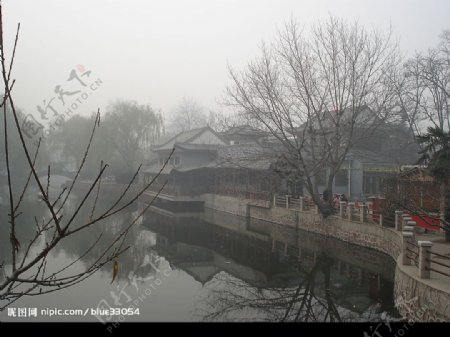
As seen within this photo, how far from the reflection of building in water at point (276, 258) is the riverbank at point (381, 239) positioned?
37 cm

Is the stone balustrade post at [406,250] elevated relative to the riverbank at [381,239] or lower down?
elevated

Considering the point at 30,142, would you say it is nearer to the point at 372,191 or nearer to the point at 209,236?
the point at 209,236

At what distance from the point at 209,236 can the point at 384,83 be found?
367 inches

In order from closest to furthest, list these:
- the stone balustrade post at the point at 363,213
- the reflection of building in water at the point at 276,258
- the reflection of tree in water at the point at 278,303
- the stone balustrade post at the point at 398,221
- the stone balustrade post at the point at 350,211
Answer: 1. the reflection of tree in water at the point at 278,303
2. the reflection of building in water at the point at 276,258
3. the stone balustrade post at the point at 398,221
4. the stone balustrade post at the point at 363,213
5. the stone balustrade post at the point at 350,211

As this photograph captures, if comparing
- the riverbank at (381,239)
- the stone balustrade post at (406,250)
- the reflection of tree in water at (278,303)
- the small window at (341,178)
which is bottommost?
the reflection of tree in water at (278,303)

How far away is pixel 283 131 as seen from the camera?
A: 1523 centimetres

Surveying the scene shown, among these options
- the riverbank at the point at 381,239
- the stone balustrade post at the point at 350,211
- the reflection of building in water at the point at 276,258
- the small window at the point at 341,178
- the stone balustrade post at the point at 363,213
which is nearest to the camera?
the riverbank at the point at 381,239

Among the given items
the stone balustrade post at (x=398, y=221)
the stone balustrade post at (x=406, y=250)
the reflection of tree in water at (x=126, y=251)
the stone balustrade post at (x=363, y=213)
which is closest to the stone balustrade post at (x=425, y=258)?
the stone balustrade post at (x=406, y=250)

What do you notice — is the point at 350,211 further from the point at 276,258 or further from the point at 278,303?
the point at 278,303

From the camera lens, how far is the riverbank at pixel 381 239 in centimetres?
621

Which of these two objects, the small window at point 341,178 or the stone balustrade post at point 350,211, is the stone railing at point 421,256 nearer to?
the stone balustrade post at point 350,211

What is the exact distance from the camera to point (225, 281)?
10.6 metres

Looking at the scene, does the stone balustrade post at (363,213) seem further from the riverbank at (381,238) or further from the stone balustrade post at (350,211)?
the stone balustrade post at (350,211)

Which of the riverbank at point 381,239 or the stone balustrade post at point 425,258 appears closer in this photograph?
the riverbank at point 381,239
